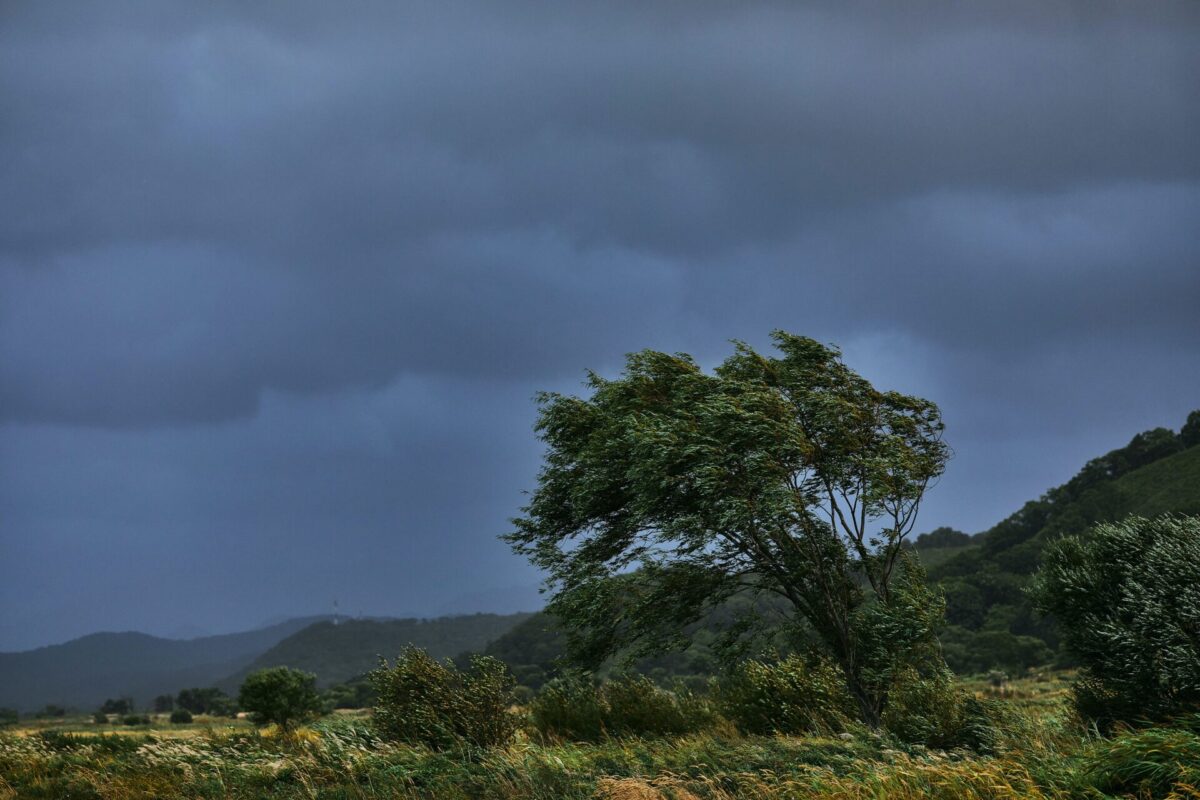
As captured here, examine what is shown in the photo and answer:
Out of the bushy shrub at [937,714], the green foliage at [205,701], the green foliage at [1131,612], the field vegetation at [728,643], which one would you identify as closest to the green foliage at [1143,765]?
the field vegetation at [728,643]

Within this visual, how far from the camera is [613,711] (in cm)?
2453

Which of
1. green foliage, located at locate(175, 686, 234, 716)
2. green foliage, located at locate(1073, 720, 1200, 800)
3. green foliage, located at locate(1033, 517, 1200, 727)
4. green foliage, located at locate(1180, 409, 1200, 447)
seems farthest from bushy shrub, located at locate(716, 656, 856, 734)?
green foliage, located at locate(1180, 409, 1200, 447)

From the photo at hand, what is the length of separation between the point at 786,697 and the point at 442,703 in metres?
10.3

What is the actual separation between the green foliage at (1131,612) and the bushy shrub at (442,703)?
51.7 feet

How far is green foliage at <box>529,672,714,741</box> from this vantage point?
23.9 m

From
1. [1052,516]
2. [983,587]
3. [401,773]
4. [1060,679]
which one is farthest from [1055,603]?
[1052,516]

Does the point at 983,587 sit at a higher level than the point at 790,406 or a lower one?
lower

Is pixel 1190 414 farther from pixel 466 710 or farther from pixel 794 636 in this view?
pixel 466 710

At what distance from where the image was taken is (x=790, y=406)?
25.9 meters

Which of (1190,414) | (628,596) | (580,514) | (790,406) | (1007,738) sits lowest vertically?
(1007,738)

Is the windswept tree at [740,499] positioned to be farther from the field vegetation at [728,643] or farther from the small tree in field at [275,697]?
the small tree in field at [275,697]

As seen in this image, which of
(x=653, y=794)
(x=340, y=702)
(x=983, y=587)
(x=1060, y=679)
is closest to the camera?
(x=653, y=794)

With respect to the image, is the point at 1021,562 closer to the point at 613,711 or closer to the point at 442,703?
the point at 613,711

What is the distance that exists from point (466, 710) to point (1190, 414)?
462 feet
